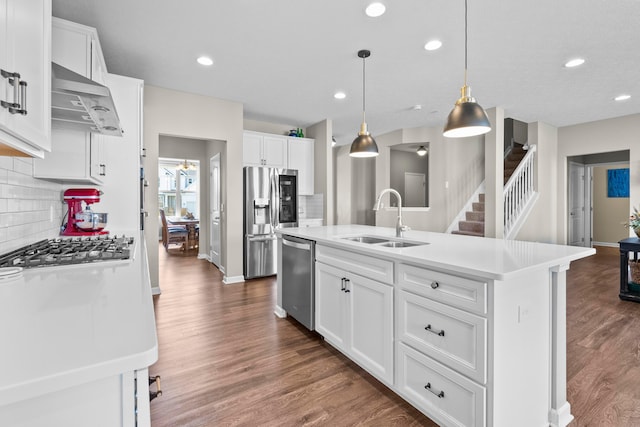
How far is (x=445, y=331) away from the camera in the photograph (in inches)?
59.0

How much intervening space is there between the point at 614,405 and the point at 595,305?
2.19 meters

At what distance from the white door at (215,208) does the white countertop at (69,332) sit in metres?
4.34

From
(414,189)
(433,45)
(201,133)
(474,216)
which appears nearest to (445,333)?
(433,45)

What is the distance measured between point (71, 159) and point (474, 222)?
5.86m

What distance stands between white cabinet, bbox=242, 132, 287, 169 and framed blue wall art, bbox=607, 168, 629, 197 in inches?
329

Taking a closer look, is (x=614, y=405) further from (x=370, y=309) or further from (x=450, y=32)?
(x=450, y=32)

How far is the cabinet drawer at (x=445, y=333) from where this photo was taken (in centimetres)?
136

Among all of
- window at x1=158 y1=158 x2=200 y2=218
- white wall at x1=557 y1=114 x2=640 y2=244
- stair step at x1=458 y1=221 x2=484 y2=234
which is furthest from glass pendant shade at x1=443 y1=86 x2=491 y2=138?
window at x1=158 y1=158 x2=200 y2=218

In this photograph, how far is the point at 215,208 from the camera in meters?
5.64

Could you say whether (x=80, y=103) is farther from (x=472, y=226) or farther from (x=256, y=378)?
(x=472, y=226)

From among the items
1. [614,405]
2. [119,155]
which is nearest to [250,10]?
[119,155]

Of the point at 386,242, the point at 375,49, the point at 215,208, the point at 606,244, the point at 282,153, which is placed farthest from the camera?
the point at 606,244

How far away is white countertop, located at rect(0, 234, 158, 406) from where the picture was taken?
19.6 inches

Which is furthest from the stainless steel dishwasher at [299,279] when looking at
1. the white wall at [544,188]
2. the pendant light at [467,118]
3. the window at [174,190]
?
the window at [174,190]
